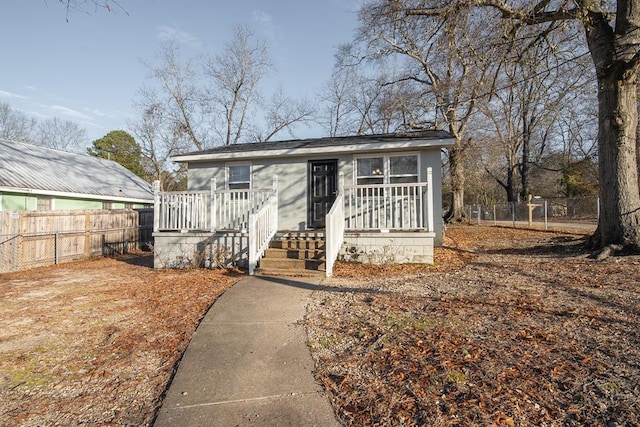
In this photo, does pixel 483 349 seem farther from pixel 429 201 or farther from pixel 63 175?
pixel 63 175

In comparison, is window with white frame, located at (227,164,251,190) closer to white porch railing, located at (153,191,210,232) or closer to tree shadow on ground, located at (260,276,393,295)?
white porch railing, located at (153,191,210,232)

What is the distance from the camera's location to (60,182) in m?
13.6

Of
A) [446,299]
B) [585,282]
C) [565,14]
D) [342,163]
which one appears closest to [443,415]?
[446,299]

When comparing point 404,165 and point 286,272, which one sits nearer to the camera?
point 286,272

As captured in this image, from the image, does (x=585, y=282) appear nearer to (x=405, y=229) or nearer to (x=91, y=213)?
(x=405, y=229)

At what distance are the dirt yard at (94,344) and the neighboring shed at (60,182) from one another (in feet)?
22.6

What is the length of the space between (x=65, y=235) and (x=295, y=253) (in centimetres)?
833

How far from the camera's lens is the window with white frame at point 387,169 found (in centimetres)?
899

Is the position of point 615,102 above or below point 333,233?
above

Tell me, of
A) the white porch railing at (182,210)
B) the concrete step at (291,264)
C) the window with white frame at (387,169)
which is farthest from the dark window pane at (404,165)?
the white porch railing at (182,210)

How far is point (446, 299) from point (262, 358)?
2844 millimetres

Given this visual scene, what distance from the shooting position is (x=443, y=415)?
2119 millimetres

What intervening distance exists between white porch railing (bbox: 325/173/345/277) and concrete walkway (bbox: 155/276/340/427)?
1833mm

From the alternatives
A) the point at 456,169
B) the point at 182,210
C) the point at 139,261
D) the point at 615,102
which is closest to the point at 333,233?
the point at 182,210
